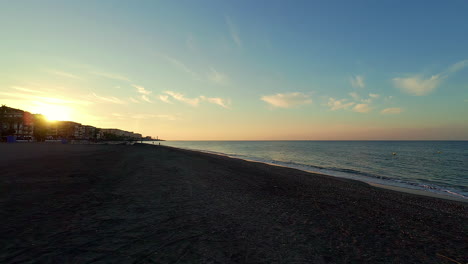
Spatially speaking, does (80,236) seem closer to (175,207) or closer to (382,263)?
(175,207)

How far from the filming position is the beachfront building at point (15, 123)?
236 ft

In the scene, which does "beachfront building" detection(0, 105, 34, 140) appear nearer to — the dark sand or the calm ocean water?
the calm ocean water

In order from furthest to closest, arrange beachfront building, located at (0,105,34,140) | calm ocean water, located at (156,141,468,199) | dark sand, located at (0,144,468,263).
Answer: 1. beachfront building, located at (0,105,34,140)
2. calm ocean water, located at (156,141,468,199)
3. dark sand, located at (0,144,468,263)

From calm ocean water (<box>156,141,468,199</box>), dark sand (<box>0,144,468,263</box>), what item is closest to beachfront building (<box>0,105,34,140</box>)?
calm ocean water (<box>156,141,468,199</box>)

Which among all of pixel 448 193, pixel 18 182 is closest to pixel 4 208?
Result: pixel 18 182

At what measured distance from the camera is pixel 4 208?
6.29 metres

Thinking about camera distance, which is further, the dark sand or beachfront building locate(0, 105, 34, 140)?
beachfront building locate(0, 105, 34, 140)

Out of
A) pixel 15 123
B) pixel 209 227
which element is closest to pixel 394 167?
pixel 209 227

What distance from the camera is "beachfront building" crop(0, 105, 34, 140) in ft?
236

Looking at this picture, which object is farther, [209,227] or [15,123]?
[15,123]

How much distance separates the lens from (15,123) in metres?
90.5

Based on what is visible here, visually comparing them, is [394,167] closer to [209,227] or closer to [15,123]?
[209,227]

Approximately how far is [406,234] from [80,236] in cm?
937

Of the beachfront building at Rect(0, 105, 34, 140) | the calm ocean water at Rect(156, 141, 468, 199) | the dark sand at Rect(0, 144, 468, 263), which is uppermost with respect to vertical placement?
the beachfront building at Rect(0, 105, 34, 140)
